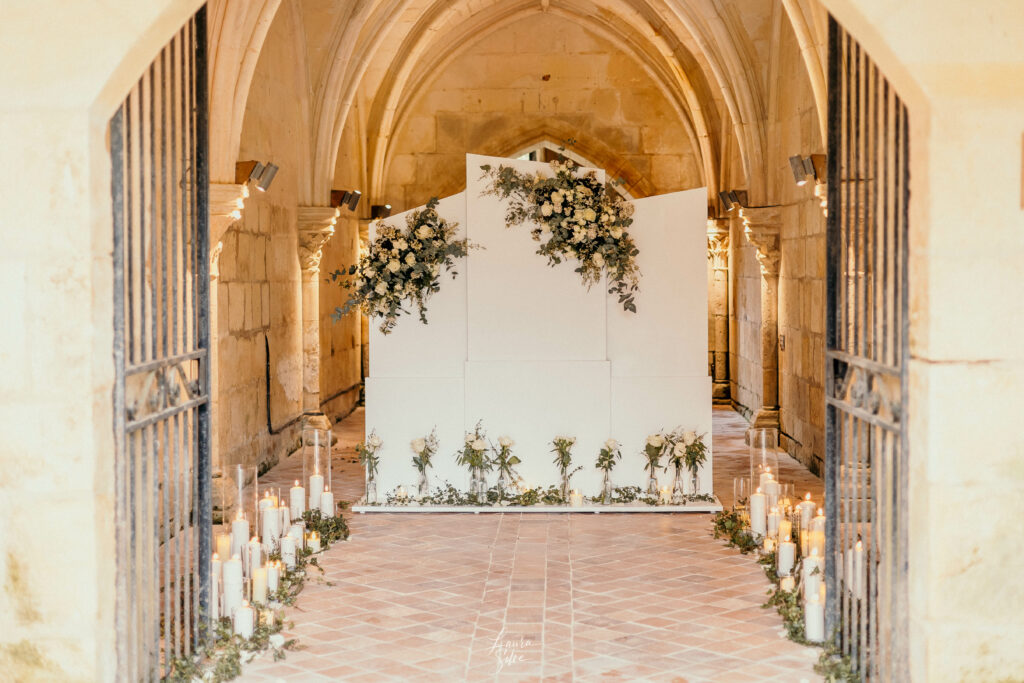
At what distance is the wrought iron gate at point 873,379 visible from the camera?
3.93m

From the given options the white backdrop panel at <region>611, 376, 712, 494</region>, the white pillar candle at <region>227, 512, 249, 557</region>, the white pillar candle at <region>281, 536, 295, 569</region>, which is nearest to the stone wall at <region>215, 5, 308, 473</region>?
the white pillar candle at <region>281, 536, 295, 569</region>

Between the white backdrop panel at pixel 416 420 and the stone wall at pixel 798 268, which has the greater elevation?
the stone wall at pixel 798 268

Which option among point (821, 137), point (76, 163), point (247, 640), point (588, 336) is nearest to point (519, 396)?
point (588, 336)

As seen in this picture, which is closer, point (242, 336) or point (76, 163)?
point (76, 163)

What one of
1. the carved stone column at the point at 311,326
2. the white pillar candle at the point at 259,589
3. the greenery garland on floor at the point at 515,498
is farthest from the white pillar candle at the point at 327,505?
the carved stone column at the point at 311,326

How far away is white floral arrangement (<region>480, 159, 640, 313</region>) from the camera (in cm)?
845

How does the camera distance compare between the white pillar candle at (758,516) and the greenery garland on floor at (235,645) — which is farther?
the white pillar candle at (758,516)

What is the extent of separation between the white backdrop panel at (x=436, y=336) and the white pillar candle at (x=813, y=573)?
155 inches

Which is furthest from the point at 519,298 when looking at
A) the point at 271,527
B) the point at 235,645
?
the point at 235,645

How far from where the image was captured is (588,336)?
873cm

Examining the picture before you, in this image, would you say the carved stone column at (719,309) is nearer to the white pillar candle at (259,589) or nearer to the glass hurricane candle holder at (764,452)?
the glass hurricane candle holder at (764,452)

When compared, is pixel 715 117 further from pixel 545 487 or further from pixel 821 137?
pixel 545 487

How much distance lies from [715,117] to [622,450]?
7469mm

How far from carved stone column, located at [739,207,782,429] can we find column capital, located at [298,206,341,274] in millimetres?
4240
